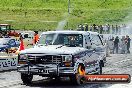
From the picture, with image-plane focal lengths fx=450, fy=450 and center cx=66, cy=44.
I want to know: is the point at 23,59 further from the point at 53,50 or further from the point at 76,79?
the point at 76,79

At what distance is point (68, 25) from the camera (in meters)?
70.3

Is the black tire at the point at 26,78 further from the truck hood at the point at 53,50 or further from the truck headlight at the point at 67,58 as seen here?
the truck headlight at the point at 67,58

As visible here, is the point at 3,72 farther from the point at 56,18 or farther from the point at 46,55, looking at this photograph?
the point at 56,18

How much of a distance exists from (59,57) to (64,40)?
1.72 metres

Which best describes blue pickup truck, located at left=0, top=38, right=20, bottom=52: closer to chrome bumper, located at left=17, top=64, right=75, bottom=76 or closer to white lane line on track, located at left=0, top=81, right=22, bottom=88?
white lane line on track, located at left=0, top=81, right=22, bottom=88

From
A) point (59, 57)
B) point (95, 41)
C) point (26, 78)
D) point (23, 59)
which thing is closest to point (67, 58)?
point (59, 57)

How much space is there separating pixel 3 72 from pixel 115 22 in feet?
185

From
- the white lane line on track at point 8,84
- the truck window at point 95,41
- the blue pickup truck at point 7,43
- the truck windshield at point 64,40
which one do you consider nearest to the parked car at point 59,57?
the truck windshield at point 64,40

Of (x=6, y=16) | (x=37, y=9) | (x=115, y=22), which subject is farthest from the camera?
(x=37, y=9)

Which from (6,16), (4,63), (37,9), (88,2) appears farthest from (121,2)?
(4,63)

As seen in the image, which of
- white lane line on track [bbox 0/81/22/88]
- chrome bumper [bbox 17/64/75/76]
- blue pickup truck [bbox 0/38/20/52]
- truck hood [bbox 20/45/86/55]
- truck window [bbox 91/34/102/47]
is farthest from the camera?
blue pickup truck [bbox 0/38/20/52]

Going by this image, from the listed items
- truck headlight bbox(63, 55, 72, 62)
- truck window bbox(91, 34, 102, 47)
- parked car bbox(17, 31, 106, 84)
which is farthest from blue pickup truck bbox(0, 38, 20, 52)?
truck headlight bbox(63, 55, 72, 62)

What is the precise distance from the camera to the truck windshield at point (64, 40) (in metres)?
15.8

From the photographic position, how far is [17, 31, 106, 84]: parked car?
14352 mm
